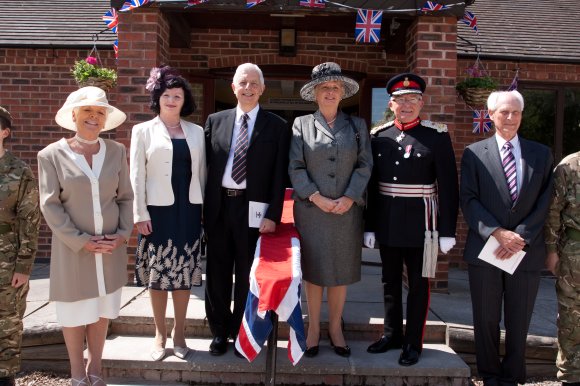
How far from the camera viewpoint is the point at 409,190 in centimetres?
391

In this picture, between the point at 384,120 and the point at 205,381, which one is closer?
the point at 205,381

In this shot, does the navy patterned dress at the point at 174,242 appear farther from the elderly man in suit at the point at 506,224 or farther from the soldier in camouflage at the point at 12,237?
the elderly man in suit at the point at 506,224

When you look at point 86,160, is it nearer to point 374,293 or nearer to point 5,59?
point 374,293

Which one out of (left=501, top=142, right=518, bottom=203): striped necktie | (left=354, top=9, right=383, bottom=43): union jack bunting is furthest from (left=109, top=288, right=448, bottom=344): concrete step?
(left=354, top=9, right=383, bottom=43): union jack bunting

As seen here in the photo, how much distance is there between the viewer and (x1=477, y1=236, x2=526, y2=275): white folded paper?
3.62 meters

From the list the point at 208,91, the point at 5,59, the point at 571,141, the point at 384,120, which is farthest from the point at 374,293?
the point at 5,59

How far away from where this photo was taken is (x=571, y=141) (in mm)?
7465

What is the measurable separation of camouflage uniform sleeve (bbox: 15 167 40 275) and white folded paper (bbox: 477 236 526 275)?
2876 mm

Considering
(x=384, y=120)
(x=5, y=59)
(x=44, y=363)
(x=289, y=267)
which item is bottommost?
(x=44, y=363)

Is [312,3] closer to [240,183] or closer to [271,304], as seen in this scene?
[240,183]

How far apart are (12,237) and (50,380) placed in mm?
1408

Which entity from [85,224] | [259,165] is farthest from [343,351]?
[85,224]

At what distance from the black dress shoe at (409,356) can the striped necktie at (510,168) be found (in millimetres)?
1249

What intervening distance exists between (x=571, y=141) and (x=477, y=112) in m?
2.09
